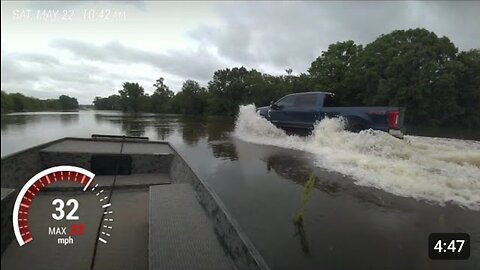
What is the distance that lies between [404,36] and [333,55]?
2.69 meters

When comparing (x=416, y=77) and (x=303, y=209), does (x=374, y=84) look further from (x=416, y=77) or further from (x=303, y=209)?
(x=303, y=209)

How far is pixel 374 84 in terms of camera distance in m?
4.76

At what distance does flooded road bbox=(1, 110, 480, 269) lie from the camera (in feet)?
7.20

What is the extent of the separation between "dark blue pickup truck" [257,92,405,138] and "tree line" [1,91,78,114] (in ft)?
14.4

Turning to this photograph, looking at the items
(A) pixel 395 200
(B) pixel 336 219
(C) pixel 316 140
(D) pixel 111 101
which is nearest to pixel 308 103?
(C) pixel 316 140

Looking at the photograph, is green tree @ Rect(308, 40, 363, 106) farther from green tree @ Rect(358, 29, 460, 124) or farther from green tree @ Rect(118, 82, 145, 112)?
green tree @ Rect(118, 82, 145, 112)

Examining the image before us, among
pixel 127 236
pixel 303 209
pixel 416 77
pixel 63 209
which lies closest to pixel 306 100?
pixel 416 77

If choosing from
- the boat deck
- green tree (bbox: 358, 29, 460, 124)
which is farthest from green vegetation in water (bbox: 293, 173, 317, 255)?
green tree (bbox: 358, 29, 460, 124)

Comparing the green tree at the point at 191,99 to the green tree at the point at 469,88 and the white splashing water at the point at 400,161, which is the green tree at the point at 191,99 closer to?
the white splashing water at the point at 400,161

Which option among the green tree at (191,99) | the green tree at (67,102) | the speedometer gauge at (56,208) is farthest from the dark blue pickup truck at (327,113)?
the speedometer gauge at (56,208)

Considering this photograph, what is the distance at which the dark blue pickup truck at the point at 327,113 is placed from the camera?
5348mm

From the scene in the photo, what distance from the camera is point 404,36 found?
6.10 m

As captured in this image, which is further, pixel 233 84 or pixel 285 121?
pixel 285 121

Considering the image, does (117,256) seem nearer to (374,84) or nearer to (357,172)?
(357,172)
